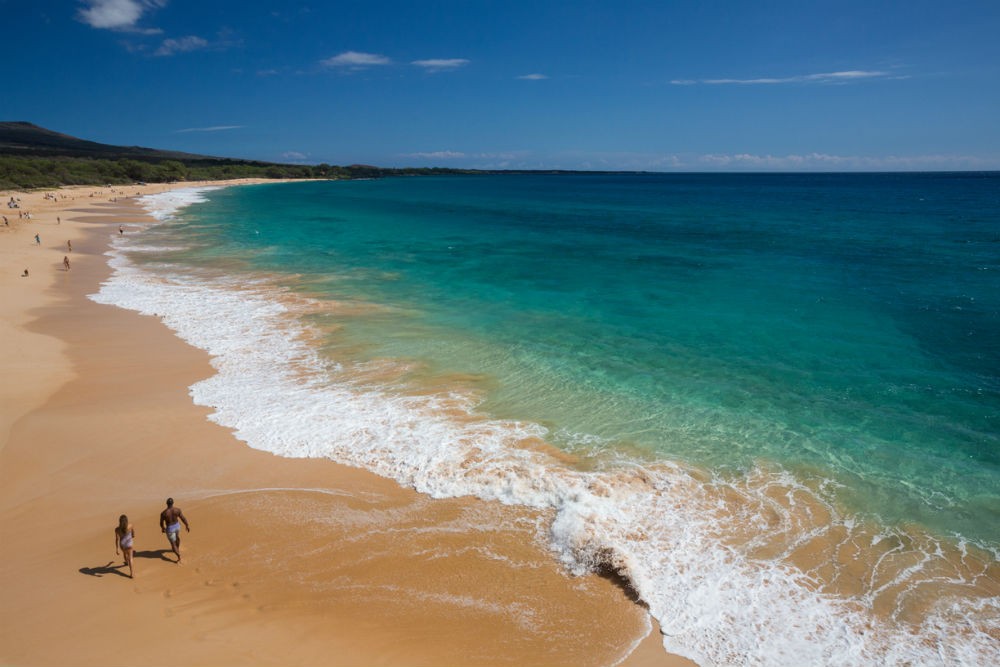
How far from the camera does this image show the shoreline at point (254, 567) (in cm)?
736

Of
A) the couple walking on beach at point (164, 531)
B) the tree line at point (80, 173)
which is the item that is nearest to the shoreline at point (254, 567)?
the couple walking on beach at point (164, 531)

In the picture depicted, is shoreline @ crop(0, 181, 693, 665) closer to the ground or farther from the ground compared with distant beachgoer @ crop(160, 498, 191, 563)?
closer to the ground

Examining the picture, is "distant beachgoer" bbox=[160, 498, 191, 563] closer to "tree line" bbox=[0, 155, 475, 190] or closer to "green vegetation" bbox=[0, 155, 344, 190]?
"tree line" bbox=[0, 155, 475, 190]

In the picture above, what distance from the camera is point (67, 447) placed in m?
12.2

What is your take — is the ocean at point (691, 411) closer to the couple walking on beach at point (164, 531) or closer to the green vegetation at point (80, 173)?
the couple walking on beach at point (164, 531)

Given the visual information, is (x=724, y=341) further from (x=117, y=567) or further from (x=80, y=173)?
(x=80, y=173)

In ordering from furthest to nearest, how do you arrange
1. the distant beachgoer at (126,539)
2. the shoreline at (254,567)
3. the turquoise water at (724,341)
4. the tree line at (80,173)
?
the tree line at (80,173), the turquoise water at (724,341), the distant beachgoer at (126,539), the shoreline at (254,567)

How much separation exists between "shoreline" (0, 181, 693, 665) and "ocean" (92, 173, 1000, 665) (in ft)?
2.46

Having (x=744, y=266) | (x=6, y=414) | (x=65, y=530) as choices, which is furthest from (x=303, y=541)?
(x=744, y=266)

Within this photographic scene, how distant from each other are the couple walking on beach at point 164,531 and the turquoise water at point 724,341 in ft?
24.5

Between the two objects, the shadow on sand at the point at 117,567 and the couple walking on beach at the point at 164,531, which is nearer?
the couple walking on beach at the point at 164,531

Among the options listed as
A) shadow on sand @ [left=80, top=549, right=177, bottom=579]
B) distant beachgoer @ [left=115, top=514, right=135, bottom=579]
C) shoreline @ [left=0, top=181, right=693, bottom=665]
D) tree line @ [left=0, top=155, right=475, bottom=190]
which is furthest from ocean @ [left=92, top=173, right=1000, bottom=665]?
tree line @ [left=0, top=155, right=475, bottom=190]

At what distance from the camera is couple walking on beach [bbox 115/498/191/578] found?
830cm

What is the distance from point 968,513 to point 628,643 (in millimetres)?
7797
